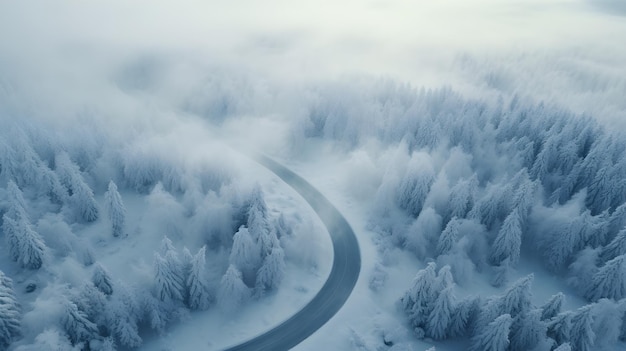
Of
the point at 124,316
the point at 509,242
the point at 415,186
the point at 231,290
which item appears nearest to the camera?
the point at 124,316

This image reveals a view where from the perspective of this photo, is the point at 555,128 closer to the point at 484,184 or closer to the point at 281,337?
the point at 484,184

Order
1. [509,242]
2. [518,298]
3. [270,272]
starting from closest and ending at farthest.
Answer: [518,298] < [270,272] < [509,242]

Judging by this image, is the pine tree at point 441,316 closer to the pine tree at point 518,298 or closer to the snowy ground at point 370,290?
the snowy ground at point 370,290

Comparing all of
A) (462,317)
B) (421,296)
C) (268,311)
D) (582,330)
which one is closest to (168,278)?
(268,311)

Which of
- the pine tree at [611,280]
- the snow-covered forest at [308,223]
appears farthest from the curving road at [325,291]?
the pine tree at [611,280]

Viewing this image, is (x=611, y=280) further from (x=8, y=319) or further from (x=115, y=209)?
(x=8, y=319)

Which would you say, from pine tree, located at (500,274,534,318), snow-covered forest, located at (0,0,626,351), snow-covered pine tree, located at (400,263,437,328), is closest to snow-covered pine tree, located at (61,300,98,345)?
snow-covered forest, located at (0,0,626,351)

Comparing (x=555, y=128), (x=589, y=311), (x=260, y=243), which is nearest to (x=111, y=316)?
(x=260, y=243)
